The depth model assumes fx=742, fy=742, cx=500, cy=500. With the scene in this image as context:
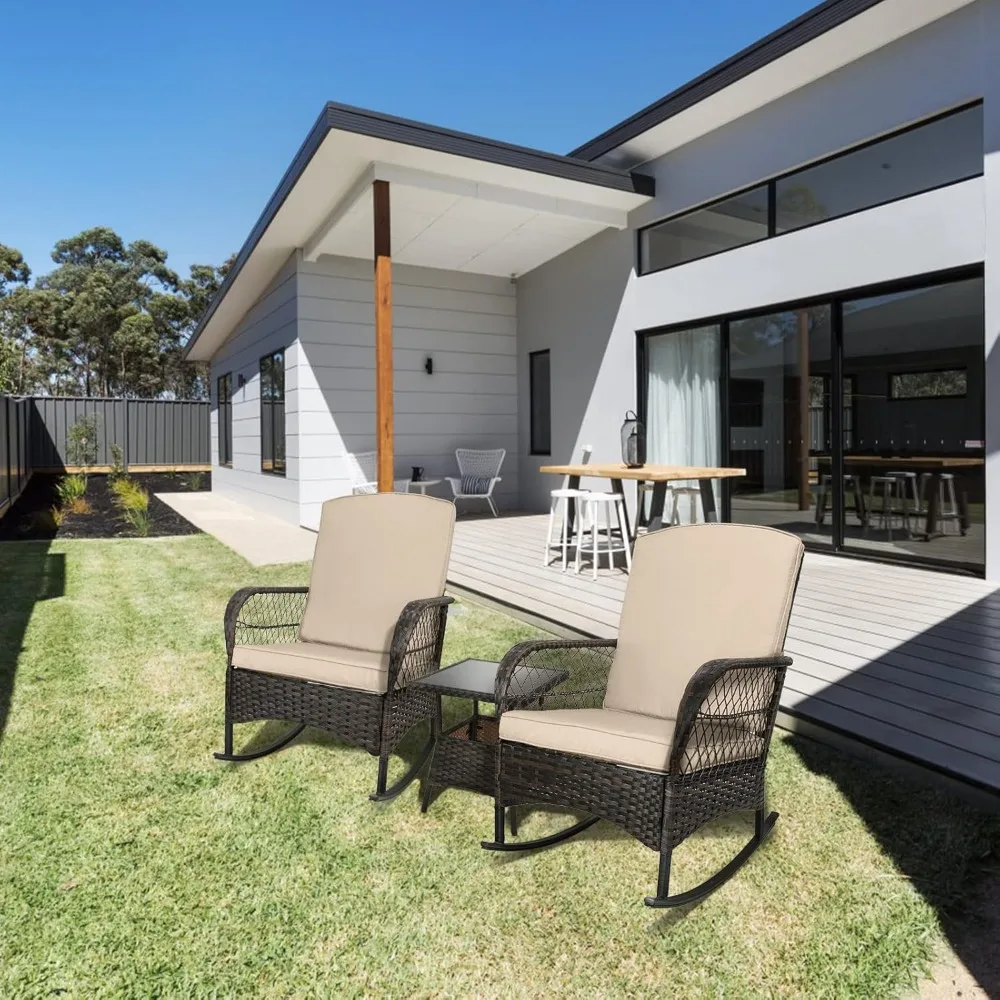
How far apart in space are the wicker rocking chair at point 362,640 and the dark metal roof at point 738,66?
15.0 ft

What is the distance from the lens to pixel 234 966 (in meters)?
1.61

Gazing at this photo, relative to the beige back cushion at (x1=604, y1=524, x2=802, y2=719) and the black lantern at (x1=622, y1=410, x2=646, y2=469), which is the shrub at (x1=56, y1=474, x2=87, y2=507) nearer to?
the black lantern at (x1=622, y1=410, x2=646, y2=469)

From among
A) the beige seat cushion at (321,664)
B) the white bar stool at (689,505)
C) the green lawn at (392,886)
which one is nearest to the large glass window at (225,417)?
the white bar stool at (689,505)

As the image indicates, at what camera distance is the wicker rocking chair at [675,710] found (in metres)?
1.83

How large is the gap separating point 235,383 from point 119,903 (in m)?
11.9

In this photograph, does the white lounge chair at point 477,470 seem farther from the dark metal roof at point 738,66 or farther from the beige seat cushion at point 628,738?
the beige seat cushion at point 628,738

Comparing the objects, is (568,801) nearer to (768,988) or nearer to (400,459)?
(768,988)

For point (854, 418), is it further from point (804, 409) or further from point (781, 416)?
point (781, 416)

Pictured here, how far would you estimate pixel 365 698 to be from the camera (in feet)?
8.09

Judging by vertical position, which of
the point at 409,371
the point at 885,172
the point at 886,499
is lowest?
the point at 886,499

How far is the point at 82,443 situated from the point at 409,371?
12016 mm

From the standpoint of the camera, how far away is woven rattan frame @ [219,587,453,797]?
2.42 meters

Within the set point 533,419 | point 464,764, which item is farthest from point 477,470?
point 464,764

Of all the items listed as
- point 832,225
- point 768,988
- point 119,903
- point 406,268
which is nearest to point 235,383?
point 406,268
